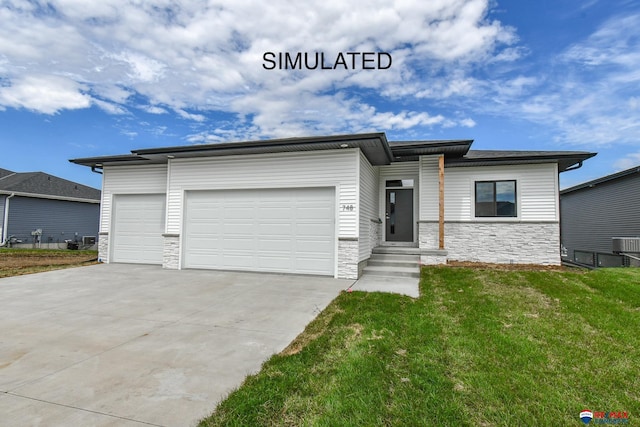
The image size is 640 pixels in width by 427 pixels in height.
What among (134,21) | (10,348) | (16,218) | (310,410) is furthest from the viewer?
(16,218)

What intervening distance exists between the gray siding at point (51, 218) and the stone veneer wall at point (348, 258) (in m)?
20.0

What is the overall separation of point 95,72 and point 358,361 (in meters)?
13.6

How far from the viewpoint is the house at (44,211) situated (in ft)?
57.1

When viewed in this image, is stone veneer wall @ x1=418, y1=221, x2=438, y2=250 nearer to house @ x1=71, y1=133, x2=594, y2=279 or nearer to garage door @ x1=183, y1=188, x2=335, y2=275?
house @ x1=71, y1=133, x2=594, y2=279

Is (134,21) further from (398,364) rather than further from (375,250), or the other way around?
(398,364)

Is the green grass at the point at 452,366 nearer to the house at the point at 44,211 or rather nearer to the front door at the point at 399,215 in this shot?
the front door at the point at 399,215

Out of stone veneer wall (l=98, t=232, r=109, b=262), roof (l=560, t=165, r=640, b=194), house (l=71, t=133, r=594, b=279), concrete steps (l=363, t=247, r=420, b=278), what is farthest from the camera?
roof (l=560, t=165, r=640, b=194)

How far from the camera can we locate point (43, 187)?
19.5 meters

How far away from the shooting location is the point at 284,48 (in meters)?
8.50

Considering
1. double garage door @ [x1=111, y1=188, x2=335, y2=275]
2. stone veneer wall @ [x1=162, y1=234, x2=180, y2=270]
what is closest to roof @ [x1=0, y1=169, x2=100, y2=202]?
double garage door @ [x1=111, y1=188, x2=335, y2=275]

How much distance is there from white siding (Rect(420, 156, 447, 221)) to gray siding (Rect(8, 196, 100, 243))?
21.7m

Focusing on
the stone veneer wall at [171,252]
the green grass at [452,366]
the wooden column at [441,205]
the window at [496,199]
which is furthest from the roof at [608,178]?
the stone veneer wall at [171,252]

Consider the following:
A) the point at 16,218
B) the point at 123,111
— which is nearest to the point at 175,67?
the point at 123,111

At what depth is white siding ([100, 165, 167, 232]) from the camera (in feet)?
35.6
